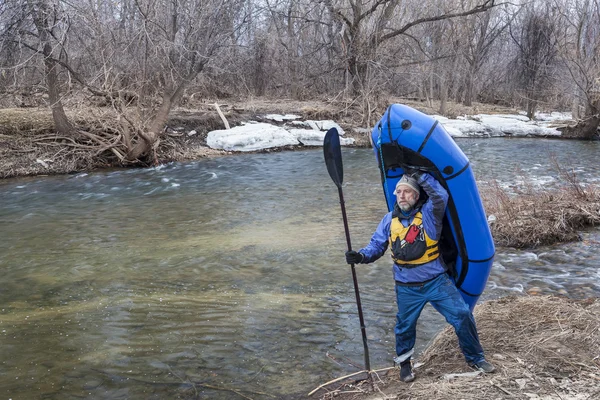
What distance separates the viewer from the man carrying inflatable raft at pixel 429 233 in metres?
3.55

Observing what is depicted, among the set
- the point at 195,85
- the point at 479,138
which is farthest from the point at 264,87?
the point at 479,138

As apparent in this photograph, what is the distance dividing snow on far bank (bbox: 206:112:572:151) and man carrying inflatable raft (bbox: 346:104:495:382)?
14.1 metres

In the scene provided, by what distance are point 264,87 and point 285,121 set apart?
6.39m

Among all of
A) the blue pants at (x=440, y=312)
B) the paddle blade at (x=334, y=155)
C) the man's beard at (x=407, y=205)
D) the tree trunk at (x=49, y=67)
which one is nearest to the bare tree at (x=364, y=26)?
the tree trunk at (x=49, y=67)

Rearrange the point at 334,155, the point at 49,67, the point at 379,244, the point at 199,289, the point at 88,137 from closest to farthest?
the point at 379,244 → the point at 334,155 → the point at 199,289 → the point at 49,67 → the point at 88,137

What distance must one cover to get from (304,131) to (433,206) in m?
16.1

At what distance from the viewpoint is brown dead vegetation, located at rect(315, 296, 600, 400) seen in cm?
326

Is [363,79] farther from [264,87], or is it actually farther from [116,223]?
[116,223]

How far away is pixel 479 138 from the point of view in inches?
822

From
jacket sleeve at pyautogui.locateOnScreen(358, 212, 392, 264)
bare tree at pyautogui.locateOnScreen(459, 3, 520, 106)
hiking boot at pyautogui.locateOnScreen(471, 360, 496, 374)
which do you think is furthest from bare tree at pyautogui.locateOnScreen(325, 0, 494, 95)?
hiking boot at pyautogui.locateOnScreen(471, 360, 496, 374)

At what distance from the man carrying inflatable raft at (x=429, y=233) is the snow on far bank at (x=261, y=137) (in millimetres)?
13985

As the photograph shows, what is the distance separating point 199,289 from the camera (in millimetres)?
6230

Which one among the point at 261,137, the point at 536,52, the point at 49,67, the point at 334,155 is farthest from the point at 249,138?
the point at 536,52

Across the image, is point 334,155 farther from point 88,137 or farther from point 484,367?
point 88,137
